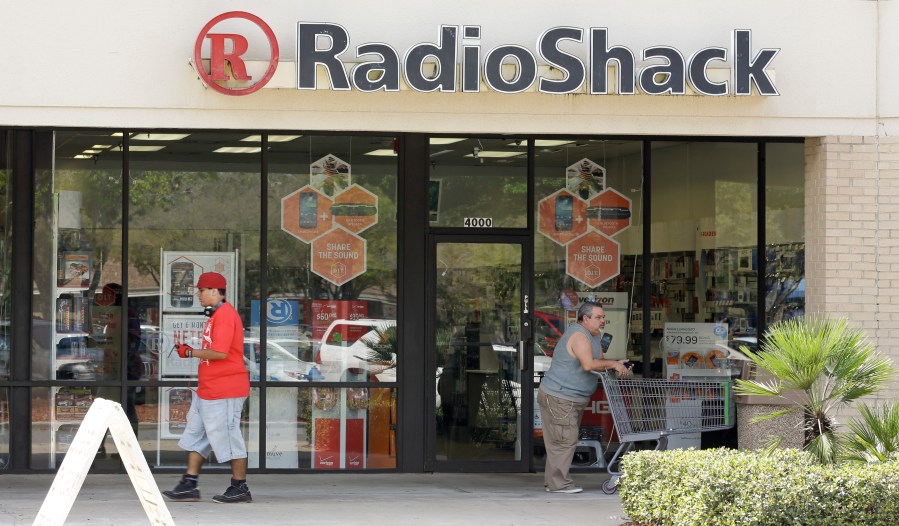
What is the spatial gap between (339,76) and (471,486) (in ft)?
13.7

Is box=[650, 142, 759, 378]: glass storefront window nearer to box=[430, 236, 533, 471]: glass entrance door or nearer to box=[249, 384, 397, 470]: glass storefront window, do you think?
box=[430, 236, 533, 471]: glass entrance door

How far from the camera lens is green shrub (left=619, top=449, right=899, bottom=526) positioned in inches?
320

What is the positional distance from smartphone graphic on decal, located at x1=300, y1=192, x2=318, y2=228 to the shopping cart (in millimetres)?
3394

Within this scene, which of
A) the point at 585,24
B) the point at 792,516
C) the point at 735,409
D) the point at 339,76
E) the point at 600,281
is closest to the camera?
the point at 792,516

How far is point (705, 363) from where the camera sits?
509 inches

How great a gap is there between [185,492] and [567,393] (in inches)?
141

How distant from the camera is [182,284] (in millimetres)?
12219

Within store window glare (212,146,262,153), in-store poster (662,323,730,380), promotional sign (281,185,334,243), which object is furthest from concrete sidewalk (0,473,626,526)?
store window glare (212,146,262,153)

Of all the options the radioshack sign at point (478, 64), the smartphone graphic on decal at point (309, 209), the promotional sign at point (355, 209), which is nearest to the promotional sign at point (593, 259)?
the promotional sign at point (355, 209)

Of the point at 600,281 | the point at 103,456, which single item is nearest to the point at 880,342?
the point at 600,281

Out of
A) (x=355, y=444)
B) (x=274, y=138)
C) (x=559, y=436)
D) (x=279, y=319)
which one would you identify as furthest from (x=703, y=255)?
(x=274, y=138)

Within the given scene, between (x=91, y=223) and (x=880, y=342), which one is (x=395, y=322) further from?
(x=880, y=342)

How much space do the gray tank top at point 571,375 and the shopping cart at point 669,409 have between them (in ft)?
0.58

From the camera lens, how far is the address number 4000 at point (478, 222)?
1237cm
